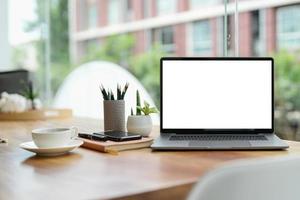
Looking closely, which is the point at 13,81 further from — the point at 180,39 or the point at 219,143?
the point at 180,39

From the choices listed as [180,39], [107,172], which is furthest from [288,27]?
[107,172]

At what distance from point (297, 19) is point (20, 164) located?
169 inches

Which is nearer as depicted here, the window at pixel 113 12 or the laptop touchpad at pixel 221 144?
the laptop touchpad at pixel 221 144

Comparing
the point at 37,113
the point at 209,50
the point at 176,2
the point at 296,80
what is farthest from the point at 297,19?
the point at 37,113

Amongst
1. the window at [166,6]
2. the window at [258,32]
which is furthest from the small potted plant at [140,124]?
the window at [166,6]

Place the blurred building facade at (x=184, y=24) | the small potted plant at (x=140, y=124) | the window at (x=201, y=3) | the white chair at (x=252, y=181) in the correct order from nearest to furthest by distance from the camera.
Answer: the white chair at (x=252, y=181)
the small potted plant at (x=140, y=124)
the blurred building facade at (x=184, y=24)
the window at (x=201, y=3)

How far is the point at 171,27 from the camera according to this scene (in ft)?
21.2

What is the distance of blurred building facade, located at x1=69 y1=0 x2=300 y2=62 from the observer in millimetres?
5125

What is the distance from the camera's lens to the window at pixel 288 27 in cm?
482

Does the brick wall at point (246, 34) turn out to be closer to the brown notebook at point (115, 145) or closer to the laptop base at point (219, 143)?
the laptop base at point (219, 143)

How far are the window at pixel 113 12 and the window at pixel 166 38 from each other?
92cm

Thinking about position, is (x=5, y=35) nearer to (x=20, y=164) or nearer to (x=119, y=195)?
(x=20, y=164)

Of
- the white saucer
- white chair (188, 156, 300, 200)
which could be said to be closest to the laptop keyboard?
the white saucer

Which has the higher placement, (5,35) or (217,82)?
(5,35)
